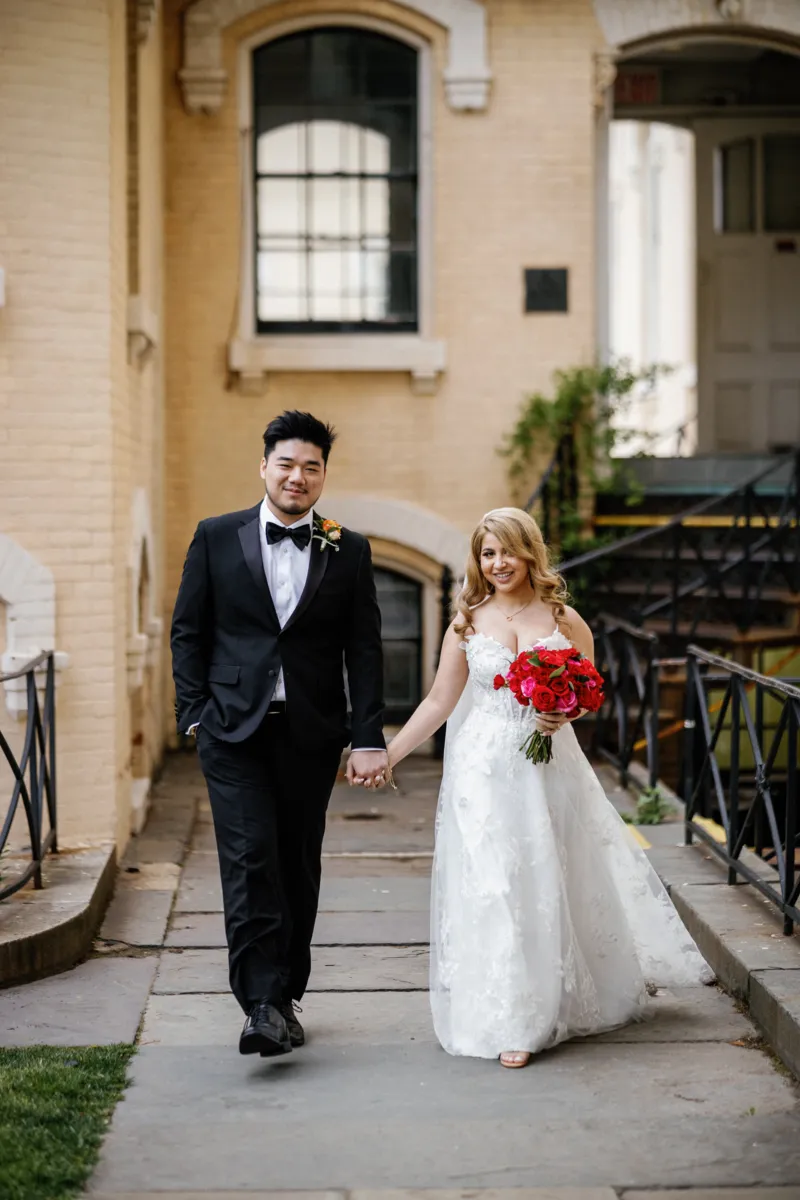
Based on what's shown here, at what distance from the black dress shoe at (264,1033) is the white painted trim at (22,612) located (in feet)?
10.1

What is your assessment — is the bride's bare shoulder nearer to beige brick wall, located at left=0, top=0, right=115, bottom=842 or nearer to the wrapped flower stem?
the wrapped flower stem

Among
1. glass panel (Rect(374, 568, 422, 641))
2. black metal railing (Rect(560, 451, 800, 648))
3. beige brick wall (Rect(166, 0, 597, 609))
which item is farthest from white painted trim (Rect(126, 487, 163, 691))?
black metal railing (Rect(560, 451, 800, 648))

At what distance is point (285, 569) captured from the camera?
5.05m

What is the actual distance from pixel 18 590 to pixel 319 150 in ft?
19.6

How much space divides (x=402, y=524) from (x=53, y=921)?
20.8ft

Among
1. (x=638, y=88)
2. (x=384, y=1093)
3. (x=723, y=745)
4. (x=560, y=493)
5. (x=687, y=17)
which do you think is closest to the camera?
(x=384, y=1093)

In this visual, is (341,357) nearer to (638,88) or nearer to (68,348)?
(68,348)

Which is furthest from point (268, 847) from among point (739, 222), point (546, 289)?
point (739, 222)

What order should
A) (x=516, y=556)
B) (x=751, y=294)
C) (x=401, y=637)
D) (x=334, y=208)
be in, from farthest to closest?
(x=751, y=294) → (x=401, y=637) → (x=334, y=208) → (x=516, y=556)

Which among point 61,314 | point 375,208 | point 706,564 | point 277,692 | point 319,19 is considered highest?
point 319,19

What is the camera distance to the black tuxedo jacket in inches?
194

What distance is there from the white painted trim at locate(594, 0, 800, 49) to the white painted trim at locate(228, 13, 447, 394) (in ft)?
4.66

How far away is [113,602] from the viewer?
777 centimetres

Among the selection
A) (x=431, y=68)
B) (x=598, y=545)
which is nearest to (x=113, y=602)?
(x=598, y=545)
